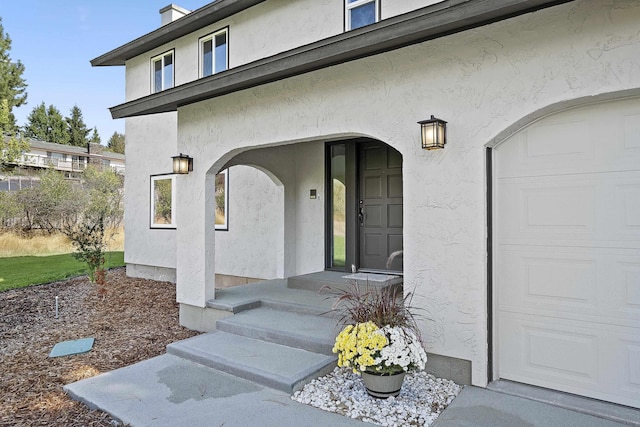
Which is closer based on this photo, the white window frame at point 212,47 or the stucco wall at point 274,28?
the stucco wall at point 274,28

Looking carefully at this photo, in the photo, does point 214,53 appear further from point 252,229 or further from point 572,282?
point 572,282

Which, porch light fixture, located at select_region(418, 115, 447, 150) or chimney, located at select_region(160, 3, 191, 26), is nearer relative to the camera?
porch light fixture, located at select_region(418, 115, 447, 150)

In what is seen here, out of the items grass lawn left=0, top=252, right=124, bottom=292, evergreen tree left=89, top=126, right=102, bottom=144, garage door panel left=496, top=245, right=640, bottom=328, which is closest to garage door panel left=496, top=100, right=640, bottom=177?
garage door panel left=496, top=245, right=640, bottom=328

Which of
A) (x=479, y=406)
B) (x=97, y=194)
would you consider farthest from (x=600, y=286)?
(x=97, y=194)

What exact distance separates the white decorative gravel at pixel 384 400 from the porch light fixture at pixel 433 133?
240 centimetres

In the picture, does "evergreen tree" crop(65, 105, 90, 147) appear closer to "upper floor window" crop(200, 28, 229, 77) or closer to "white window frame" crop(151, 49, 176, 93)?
"white window frame" crop(151, 49, 176, 93)

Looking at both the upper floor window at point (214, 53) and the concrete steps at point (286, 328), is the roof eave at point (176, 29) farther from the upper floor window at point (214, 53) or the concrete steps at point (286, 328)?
the concrete steps at point (286, 328)

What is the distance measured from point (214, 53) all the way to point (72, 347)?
20.4ft

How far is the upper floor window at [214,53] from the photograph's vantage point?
814cm

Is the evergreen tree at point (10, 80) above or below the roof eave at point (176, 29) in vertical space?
above

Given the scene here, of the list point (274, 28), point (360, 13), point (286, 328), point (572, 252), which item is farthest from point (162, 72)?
point (572, 252)

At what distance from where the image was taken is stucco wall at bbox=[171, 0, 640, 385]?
3.23 metres

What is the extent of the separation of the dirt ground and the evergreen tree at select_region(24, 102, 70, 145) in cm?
3379

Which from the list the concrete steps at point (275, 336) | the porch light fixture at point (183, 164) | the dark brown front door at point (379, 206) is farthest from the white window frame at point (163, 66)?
the concrete steps at point (275, 336)
